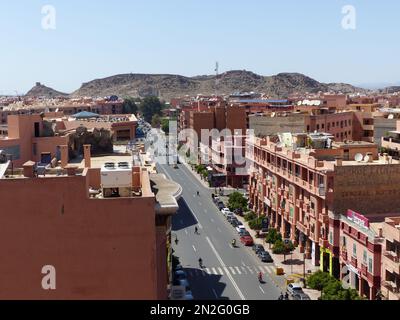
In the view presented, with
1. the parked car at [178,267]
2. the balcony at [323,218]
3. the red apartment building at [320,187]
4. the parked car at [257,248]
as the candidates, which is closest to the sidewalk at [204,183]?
the red apartment building at [320,187]

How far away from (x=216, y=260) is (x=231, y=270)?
2174 mm

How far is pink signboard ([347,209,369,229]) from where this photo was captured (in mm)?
26219

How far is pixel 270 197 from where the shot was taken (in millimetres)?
41219

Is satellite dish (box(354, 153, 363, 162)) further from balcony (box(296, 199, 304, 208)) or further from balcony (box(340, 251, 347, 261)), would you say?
balcony (box(340, 251, 347, 261))

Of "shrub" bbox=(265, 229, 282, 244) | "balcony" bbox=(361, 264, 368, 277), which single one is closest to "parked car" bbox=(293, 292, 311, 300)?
"balcony" bbox=(361, 264, 368, 277)

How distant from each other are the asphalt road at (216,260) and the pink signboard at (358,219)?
490 cm


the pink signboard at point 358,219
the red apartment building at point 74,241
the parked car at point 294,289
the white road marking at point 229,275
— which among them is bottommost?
the white road marking at point 229,275

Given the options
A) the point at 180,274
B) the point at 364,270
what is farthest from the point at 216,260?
the point at 364,270

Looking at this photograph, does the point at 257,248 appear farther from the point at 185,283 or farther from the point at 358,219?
the point at 358,219

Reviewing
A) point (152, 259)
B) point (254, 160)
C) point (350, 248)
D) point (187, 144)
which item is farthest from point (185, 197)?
point (152, 259)

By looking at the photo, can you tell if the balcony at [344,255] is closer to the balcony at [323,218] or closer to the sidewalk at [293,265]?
the sidewalk at [293,265]

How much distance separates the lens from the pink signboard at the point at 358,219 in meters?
26.2

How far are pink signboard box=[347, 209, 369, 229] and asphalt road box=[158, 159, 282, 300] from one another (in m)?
4.90

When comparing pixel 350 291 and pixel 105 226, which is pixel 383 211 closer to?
pixel 350 291
